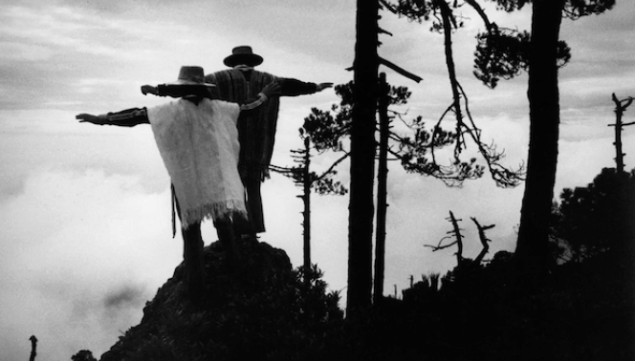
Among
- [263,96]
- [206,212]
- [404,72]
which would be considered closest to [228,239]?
[206,212]

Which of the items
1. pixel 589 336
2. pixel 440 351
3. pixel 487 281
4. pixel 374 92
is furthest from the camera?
pixel 374 92

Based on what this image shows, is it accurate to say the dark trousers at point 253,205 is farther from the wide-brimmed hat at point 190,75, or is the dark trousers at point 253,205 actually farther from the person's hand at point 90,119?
the person's hand at point 90,119

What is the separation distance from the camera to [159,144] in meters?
7.15

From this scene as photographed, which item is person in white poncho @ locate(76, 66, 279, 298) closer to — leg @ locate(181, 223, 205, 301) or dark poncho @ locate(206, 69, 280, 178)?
leg @ locate(181, 223, 205, 301)

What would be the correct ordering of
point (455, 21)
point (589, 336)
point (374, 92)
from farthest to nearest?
1. point (455, 21)
2. point (374, 92)
3. point (589, 336)

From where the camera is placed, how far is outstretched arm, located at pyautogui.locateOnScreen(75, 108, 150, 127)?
670cm

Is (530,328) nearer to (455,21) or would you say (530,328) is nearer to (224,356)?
(224,356)

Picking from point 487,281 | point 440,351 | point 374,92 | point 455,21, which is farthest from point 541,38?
point 440,351

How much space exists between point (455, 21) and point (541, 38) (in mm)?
1277

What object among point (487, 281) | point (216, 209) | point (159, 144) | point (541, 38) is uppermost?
point (541, 38)

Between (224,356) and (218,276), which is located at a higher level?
(218,276)

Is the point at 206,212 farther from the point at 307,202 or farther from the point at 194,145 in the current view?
the point at 307,202

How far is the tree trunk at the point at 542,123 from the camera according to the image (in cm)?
782

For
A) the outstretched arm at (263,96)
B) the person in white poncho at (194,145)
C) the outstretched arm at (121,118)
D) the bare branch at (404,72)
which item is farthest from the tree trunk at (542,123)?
the outstretched arm at (121,118)
